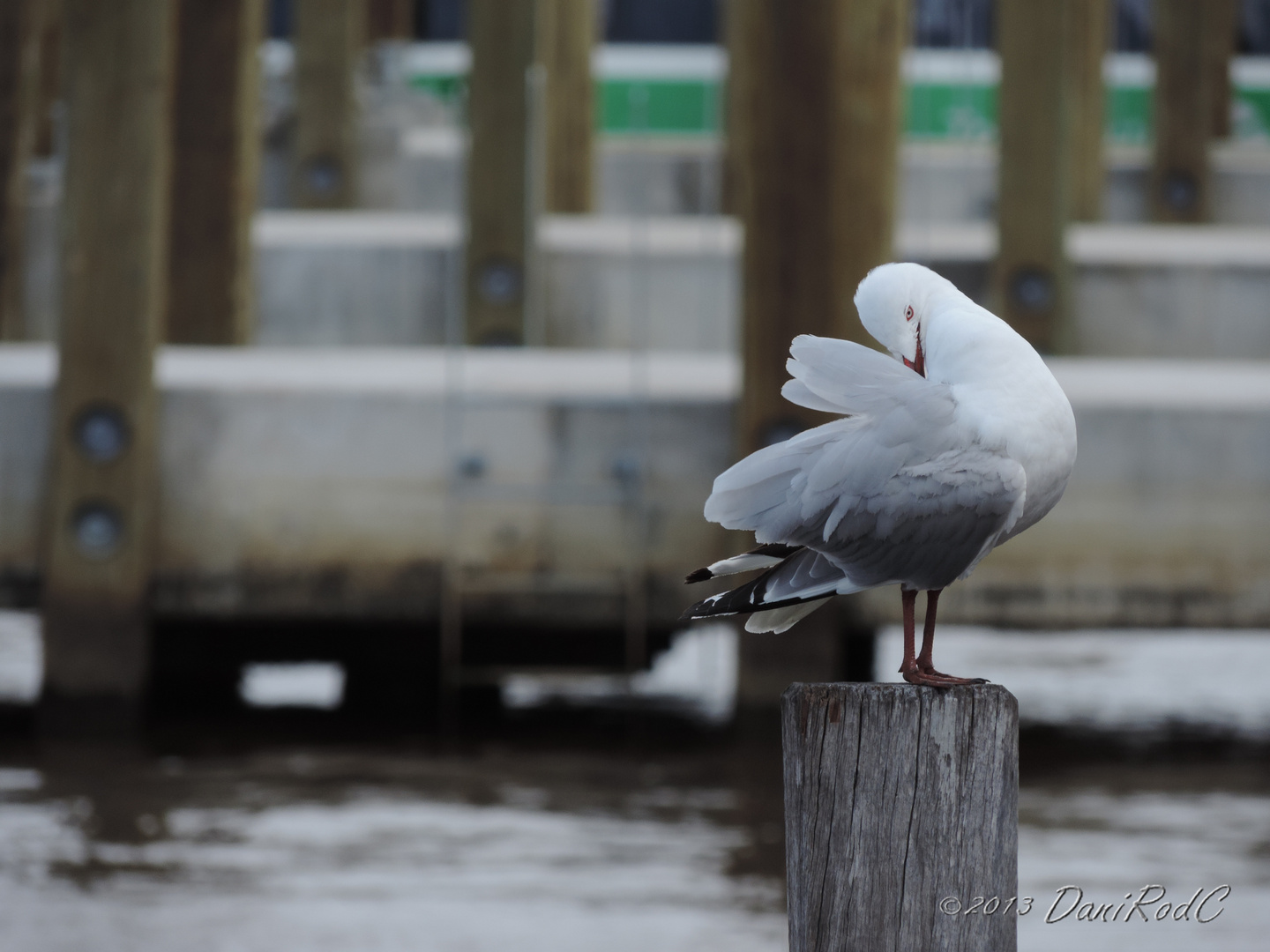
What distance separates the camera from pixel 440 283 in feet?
45.5

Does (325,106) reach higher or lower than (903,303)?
higher

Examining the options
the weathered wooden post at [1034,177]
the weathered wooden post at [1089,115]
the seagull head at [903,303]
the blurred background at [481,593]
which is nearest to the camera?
the seagull head at [903,303]

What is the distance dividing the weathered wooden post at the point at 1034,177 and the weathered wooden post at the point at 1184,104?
6.71 metres

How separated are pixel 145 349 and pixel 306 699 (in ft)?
8.69

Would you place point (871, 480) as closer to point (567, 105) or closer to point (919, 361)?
point (919, 361)

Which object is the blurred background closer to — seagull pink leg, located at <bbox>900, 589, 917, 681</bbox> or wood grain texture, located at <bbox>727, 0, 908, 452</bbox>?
wood grain texture, located at <bbox>727, 0, 908, 452</bbox>

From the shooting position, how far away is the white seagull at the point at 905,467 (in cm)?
339

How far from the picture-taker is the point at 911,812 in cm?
327

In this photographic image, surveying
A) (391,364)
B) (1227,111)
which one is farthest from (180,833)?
(1227,111)

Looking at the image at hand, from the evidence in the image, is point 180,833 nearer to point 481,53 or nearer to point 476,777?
point 476,777

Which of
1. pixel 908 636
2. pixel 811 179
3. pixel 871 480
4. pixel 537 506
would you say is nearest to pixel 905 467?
pixel 871 480

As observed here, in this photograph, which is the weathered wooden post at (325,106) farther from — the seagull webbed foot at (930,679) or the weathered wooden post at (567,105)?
the seagull webbed foot at (930,679)

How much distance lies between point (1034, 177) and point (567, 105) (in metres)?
5.39

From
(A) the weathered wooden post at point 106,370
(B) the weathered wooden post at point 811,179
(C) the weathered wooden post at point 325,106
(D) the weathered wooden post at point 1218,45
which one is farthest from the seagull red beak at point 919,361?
(D) the weathered wooden post at point 1218,45
